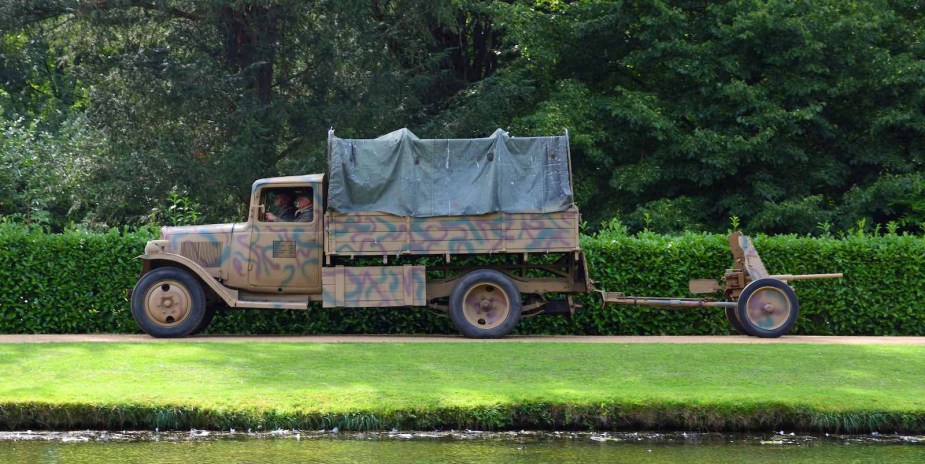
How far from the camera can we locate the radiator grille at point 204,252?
17.2 meters

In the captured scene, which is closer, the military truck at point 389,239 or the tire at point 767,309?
the military truck at point 389,239

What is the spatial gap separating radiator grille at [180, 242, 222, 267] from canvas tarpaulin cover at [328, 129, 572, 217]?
2.01 metres

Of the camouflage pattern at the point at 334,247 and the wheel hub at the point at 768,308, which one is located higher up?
the camouflage pattern at the point at 334,247

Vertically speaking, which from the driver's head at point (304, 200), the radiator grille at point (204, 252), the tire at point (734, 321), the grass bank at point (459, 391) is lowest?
the grass bank at point (459, 391)

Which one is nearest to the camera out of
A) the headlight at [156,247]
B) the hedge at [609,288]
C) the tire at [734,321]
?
the headlight at [156,247]

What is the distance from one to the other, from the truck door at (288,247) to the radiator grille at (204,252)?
531 mm

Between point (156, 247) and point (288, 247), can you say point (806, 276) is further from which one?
point (156, 247)

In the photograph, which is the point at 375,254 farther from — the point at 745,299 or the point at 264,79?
the point at 264,79

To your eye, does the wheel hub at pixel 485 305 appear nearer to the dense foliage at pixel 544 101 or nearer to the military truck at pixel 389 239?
the military truck at pixel 389 239

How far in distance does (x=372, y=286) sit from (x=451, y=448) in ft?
23.0

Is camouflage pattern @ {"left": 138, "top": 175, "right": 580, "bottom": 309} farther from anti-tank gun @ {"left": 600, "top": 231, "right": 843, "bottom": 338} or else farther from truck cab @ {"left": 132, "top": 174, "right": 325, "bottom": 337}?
anti-tank gun @ {"left": 600, "top": 231, "right": 843, "bottom": 338}

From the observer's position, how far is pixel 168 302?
55.6 feet

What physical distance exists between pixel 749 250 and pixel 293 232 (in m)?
6.99

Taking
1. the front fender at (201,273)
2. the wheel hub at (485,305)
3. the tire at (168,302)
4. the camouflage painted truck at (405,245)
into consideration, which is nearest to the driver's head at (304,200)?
the camouflage painted truck at (405,245)
